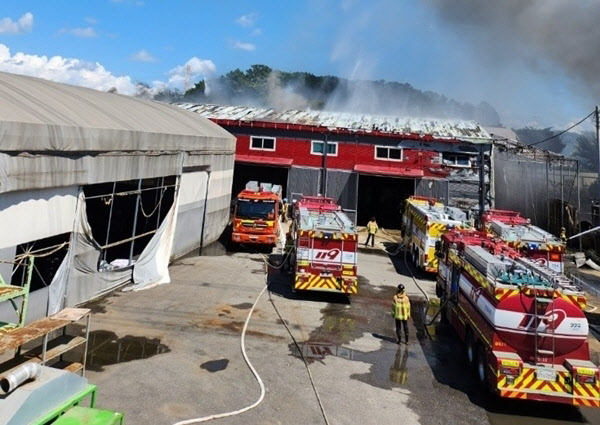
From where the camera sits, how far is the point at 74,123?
11609mm

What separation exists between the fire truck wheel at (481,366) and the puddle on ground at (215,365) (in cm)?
546

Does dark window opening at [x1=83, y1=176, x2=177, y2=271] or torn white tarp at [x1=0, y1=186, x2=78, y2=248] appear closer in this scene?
torn white tarp at [x1=0, y1=186, x2=78, y2=248]

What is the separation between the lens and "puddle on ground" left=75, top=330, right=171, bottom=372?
9.52 meters

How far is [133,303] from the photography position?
13445 millimetres

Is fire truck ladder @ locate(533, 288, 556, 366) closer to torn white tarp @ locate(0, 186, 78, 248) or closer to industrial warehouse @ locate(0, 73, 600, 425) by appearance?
industrial warehouse @ locate(0, 73, 600, 425)

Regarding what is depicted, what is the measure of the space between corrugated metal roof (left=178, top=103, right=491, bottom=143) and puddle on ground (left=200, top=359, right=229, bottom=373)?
23832mm

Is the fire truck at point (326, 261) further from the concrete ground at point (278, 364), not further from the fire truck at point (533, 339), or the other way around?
the fire truck at point (533, 339)

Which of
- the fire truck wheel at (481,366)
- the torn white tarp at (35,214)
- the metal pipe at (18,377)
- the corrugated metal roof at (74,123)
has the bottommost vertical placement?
the fire truck wheel at (481,366)

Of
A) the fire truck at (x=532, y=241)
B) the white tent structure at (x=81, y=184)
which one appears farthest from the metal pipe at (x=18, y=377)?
the fire truck at (x=532, y=241)

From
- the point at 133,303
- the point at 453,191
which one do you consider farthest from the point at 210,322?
the point at 453,191

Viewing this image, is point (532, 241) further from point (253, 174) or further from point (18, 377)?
point (253, 174)

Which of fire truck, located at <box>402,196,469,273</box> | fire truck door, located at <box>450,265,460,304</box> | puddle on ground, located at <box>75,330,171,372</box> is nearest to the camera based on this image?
puddle on ground, located at <box>75,330,171,372</box>

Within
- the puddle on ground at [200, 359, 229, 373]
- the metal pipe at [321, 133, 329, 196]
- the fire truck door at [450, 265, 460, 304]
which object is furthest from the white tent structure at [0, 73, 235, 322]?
the metal pipe at [321, 133, 329, 196]

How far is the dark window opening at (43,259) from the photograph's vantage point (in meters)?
10.9
